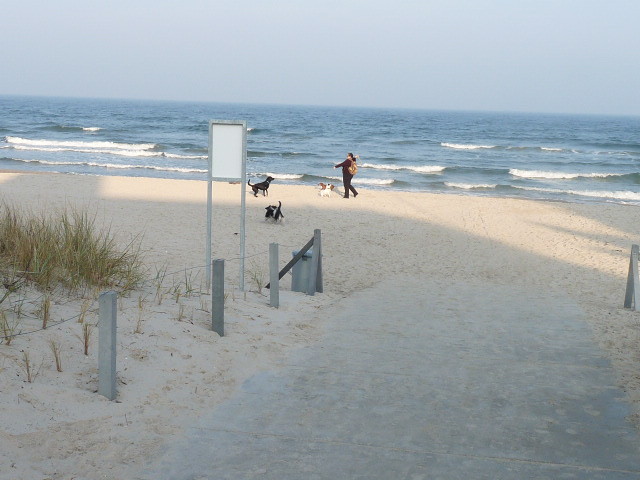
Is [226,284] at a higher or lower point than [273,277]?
lower

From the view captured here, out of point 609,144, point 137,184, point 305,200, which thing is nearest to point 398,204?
point 305,200

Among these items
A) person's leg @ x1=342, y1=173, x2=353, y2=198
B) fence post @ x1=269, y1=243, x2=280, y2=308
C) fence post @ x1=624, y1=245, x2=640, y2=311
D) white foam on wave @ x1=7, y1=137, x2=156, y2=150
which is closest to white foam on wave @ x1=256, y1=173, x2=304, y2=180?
person's leg @ x1=342, y1=173, x2=353, y2=198

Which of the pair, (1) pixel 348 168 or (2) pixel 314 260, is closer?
(2) pixel 314 260

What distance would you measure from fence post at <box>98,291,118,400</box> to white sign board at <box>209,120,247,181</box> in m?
3.96

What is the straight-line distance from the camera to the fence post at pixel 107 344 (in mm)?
5062

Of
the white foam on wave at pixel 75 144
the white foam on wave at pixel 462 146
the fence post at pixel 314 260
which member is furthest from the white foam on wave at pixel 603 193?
the white foam on wave at pixel 75 144

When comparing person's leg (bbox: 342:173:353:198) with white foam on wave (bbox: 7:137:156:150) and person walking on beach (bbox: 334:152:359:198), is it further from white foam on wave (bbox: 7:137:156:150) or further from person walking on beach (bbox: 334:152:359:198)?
white foam on wave (bbox: 7:137:156:150)

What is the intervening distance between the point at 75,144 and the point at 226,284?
3675 centimetres

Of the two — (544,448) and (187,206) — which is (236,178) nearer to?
(544,448)

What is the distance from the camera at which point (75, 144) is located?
4434 cm

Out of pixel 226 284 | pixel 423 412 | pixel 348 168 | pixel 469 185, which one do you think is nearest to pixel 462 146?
pixel 469 185

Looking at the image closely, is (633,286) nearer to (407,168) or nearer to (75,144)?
(407,168)

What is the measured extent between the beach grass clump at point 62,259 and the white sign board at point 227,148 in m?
1.60

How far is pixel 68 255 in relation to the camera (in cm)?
740
